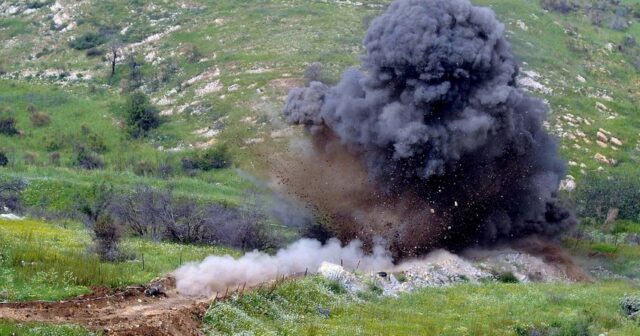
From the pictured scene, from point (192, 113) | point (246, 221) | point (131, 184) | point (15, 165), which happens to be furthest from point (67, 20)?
point (246, 221)

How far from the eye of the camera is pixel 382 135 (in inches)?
1726

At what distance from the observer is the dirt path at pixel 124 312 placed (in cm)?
2383

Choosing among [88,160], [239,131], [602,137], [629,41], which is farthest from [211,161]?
[629,41]

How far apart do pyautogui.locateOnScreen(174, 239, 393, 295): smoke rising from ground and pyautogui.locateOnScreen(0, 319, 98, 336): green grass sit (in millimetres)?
7026

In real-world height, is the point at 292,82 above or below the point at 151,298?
below

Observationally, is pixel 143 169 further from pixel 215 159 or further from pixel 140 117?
pixel 140 117

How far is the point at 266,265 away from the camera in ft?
114

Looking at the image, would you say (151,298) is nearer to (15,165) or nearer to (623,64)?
(15,165)

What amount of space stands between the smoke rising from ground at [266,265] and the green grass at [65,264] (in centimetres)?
152

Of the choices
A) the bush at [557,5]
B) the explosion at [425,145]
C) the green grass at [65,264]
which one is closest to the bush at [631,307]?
the explosion at [425,145]

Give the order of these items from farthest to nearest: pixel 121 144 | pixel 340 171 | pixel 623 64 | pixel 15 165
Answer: pixel 623 64 < pixel 121 144 < pixel 15 165 < pixel 340 171

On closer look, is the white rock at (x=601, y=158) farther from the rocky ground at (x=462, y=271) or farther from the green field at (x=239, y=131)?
the rocky ground at (x=462, y=271)

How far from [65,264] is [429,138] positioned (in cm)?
2006

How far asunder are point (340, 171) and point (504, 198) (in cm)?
901
